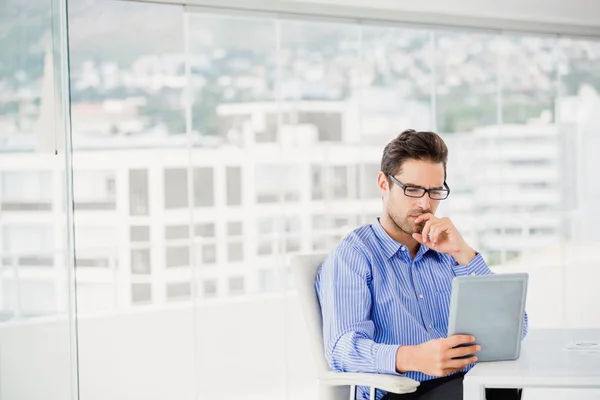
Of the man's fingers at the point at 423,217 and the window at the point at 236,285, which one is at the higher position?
the man's fingers at the point at 423,217

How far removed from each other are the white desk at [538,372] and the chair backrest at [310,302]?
0.55 metres

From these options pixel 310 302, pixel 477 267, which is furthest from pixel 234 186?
pixel 477 267

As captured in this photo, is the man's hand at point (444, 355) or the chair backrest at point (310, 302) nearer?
the man's hand at point (444, 355)

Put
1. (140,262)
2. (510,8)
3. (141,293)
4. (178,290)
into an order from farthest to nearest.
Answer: (178,290), (141,293), (140,262), (510,8)

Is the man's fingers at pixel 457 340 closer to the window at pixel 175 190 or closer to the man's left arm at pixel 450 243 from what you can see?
the man's left arm at pixel 450 243

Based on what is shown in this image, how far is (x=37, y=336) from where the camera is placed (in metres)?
2.48

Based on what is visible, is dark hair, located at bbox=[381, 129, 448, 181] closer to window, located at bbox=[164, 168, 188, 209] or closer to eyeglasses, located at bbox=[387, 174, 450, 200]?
eyeglasses, located at bbox=[387, 174, 450, 200]

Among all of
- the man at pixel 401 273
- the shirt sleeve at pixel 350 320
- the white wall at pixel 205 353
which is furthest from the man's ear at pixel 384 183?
the white wall at pixel 205 353

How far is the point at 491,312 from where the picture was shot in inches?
78.7

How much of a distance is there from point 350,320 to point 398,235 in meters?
0.36

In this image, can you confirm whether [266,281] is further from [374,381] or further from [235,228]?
[374,381]

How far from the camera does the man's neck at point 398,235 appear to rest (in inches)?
98.0

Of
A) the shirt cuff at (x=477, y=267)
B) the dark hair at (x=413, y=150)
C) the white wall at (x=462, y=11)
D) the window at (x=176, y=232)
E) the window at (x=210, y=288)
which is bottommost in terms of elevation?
the window at (x=210, y=288)

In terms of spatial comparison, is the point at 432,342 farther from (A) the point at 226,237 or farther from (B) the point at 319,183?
(A) the point at 226,237
